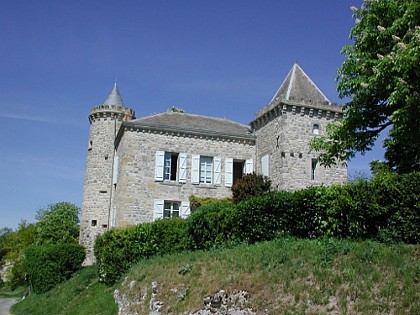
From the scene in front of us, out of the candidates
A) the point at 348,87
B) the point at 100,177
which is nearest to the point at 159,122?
the point at 100,177

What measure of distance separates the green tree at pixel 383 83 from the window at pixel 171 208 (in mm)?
11104

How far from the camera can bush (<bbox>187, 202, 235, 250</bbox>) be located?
13391 mm

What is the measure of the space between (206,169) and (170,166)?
2.08m

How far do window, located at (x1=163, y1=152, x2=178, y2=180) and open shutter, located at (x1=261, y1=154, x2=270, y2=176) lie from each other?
16.2 feet

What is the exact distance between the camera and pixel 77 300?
17.7 meters

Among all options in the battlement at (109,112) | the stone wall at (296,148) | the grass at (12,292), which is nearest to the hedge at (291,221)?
the stone wall at (296,148)

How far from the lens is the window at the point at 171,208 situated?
2417 centimetres

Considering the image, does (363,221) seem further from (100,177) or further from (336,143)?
(100,177)

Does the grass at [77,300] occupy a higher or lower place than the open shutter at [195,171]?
lower

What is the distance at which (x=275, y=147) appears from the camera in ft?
78.6

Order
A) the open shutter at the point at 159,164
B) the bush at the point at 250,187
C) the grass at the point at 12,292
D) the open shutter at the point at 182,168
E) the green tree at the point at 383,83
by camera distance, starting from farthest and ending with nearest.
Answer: the grass at the point at 12,292 → the open shutter at the point at 182,168 → the open shutter at the point at 159,164 → the bush at the point at 250,187 → the green tree at the point at 383,83

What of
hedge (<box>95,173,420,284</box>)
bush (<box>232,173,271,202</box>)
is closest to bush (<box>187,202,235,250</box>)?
hedge (<box>95,173,420,284</box>)

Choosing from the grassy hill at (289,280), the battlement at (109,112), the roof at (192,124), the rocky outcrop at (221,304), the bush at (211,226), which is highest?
the battlement at (109,112)

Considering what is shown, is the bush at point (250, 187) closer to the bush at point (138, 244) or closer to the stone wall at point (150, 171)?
the stone wall at point (150, 171)
